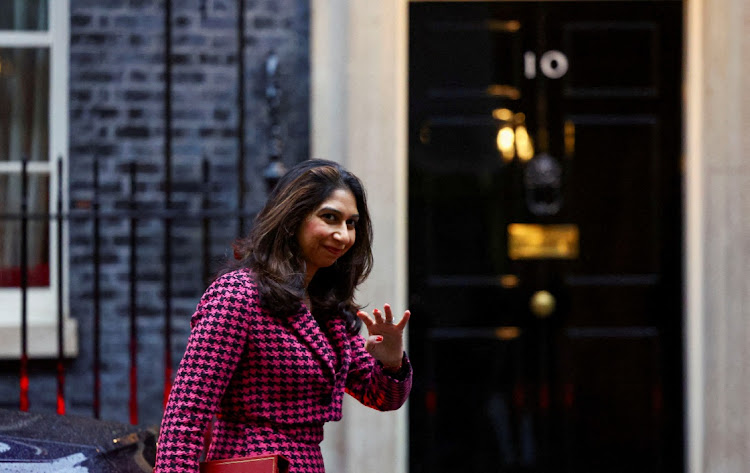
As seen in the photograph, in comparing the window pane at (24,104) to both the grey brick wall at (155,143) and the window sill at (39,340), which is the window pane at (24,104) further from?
the window sill at (39,340)

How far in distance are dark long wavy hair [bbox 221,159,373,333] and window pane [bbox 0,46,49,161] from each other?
3.24 metres

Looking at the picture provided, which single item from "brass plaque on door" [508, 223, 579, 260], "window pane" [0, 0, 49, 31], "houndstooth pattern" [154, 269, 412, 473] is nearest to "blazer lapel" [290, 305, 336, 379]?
"houndstooth pattern" [154, 269, 412, 473]

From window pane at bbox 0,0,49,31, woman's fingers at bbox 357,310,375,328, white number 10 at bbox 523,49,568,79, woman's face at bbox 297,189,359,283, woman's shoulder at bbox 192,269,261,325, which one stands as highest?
window pane at bbox 0,0,49,31

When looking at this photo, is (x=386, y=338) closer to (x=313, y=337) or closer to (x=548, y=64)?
(x=313, y=337)

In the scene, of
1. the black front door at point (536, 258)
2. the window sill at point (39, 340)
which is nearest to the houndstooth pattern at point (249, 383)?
the black front door at point (536, 258)

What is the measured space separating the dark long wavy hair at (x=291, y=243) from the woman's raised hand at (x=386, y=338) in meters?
0.11

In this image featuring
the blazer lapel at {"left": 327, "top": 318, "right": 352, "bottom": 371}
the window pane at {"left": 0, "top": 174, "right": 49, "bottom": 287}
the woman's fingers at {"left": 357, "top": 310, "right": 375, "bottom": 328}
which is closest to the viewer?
the woman's fingers at {"left": 357, "top": 310, "right": 375, "bottom": 328}

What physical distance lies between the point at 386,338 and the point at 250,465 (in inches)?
19.9

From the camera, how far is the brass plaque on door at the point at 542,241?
5.46 m

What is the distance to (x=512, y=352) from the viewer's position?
5453 millimetres

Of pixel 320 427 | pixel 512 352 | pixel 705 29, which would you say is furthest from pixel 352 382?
pixel 705 29

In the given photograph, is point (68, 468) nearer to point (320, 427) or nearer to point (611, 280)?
point (320, 427)

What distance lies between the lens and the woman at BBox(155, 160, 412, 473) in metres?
2.32

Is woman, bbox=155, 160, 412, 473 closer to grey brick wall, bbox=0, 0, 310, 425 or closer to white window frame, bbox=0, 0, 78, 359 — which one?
grey brick wall, bbox=0, 0, 310, 425
